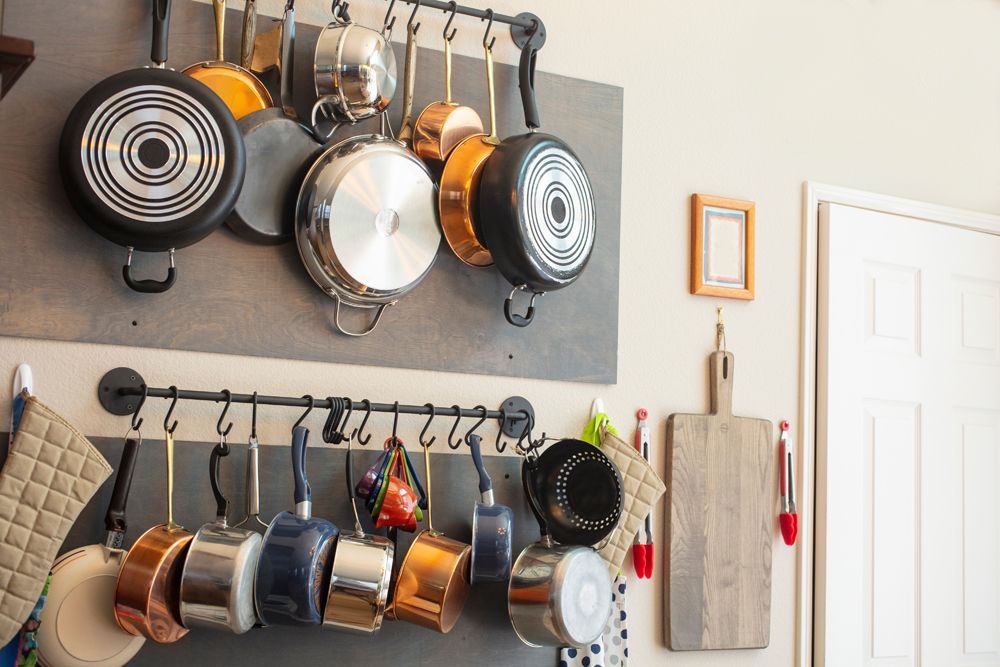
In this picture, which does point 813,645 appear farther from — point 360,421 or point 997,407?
point 360,421

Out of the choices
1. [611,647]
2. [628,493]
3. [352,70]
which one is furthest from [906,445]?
[352,70]

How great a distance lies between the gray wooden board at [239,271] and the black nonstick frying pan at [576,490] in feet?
0.54

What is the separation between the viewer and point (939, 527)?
217cm

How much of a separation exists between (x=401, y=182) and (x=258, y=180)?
226mm

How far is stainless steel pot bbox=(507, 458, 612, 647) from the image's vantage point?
1624mm

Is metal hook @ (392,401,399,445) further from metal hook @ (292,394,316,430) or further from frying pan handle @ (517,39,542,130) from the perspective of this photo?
frying pan handle @ (517,39,542,130)

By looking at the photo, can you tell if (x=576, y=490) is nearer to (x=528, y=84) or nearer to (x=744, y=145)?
(x=528, y=84)

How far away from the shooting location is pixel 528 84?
1.79 m

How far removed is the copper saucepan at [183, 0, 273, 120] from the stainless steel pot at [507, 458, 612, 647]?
0.85 meters

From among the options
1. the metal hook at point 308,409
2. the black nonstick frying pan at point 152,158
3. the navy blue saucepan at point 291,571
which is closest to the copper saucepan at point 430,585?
the navy blue saucepan at point 291,571

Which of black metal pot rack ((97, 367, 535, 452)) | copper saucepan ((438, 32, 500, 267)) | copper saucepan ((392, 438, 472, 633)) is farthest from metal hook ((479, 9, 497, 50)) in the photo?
copper saucepan ((392, 438, 472, 633))

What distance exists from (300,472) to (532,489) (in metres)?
0.42

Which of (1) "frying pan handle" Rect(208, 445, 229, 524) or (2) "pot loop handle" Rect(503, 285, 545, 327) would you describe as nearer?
(1) "frying pan handle" Rect(208, 445, 229, 524)

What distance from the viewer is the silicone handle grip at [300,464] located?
152cm
